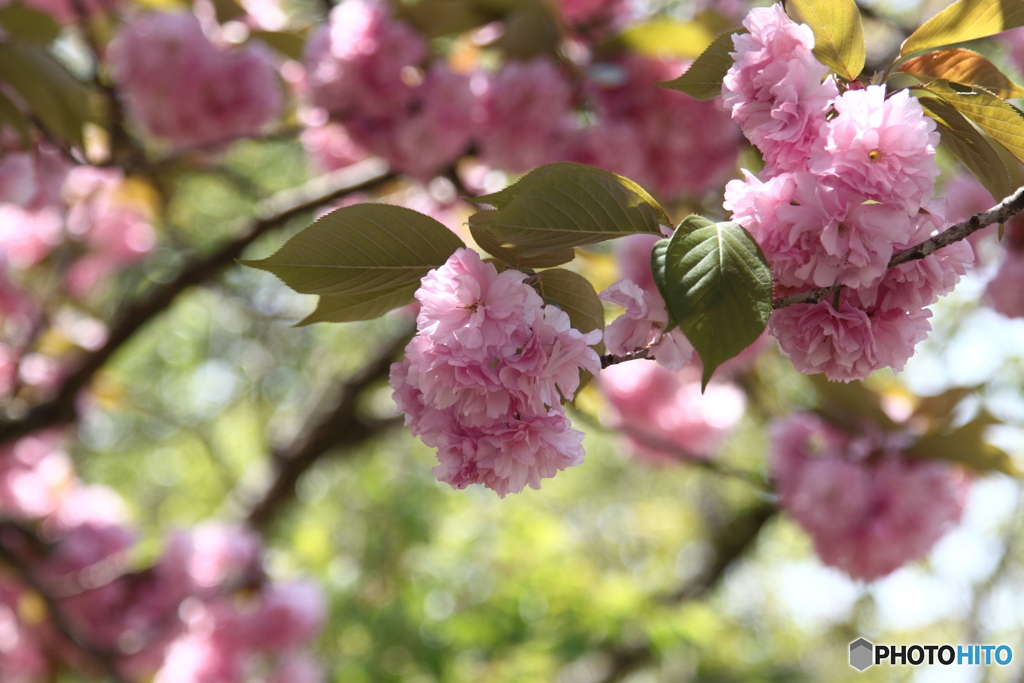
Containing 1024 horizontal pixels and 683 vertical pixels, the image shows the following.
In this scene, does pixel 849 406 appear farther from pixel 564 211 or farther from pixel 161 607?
pixel 161 607

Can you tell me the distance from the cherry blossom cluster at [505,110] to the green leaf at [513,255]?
2.91 feet

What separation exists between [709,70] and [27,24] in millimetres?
1213

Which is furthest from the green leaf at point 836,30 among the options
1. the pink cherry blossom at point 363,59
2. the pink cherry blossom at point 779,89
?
the pink cherry blossom at point 363,59

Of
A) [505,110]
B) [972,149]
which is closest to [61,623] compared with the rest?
[505,110]

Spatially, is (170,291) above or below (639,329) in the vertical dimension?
below

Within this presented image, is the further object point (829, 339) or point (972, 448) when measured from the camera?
point (972, 448)

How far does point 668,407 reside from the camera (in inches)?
93.4

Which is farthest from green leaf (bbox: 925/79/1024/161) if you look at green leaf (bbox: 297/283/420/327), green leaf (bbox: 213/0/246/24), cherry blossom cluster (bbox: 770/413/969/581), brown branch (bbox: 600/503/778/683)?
brown branch (bbox: 600/503/778/683)

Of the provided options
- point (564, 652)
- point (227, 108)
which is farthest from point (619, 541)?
point (227, 108)

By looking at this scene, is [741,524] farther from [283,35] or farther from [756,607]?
[756,607]

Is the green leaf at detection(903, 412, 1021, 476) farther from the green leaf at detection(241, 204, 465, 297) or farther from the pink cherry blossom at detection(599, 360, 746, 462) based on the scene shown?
the green leaf at detection(241, 204, 465, 297)

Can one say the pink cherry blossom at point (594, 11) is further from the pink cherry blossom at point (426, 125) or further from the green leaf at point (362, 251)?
the green leaf at point (362, 251)

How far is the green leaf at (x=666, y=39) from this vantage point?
1339mm

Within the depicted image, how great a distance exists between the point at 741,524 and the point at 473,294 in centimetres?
290
